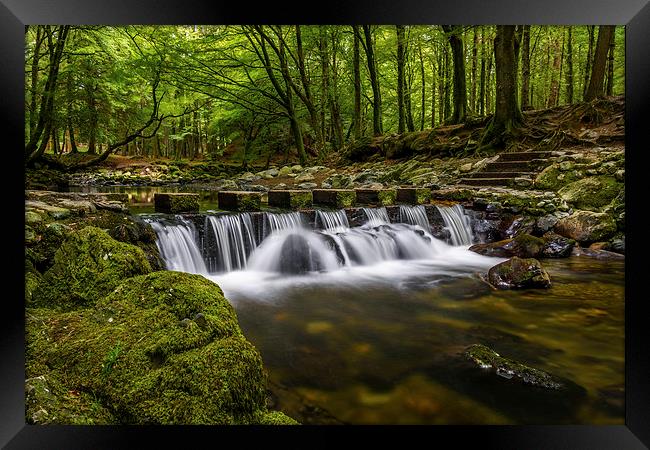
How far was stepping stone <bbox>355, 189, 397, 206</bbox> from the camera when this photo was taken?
8370 mm

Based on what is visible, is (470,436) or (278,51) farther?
(278,51)

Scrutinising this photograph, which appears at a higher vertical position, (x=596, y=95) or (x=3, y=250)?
(x=596, y=95)

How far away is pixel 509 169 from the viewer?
33.4 ft

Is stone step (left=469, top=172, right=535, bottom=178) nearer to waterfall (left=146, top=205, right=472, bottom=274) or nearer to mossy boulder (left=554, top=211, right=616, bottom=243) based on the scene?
mossy boulder (left=554, top=211, right=616, bottom=243)

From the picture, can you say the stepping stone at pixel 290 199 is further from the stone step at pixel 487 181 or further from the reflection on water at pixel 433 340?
the stone step at pixel 487 181

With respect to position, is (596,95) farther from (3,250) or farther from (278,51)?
(3,250)

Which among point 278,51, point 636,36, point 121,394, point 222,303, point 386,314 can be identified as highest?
point 278,51

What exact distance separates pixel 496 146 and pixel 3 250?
40.2 feet

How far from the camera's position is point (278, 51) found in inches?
625

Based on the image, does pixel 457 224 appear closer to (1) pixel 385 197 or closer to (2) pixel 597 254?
(1) pixel 385 197

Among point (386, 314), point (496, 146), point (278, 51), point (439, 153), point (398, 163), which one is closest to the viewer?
point (386, 314)

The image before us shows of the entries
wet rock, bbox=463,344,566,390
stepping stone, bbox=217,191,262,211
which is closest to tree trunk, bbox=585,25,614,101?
stepping stone, bbox=217,191,262,211
